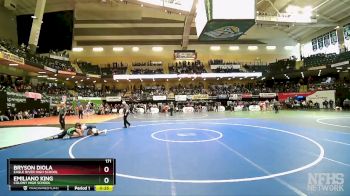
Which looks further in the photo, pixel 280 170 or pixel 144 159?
pixel 144 159

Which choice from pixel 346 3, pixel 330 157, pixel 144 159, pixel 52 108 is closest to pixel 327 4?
pixel 346 3

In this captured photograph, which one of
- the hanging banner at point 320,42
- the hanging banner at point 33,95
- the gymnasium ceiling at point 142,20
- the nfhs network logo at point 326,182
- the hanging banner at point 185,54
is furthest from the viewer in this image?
the hanging banner at point 185,54

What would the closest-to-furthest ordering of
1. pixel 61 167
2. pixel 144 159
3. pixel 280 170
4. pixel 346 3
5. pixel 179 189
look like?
pixel 61 167 → pixel 179 189 → pixel 280 170 → pixel 144 159 → pixel 346 3

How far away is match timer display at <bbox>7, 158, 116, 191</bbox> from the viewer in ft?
11.0

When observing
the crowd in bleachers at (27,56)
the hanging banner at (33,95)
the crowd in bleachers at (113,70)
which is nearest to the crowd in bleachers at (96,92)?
the crowd in bleachers at (113,70)

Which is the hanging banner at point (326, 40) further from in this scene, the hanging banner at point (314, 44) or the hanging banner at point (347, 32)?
the hanging banner at point (347, 32)

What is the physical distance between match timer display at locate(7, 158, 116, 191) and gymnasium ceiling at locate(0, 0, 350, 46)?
26.4m

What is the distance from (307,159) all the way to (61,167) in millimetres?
6086

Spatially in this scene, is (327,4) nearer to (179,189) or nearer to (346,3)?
(346,3)

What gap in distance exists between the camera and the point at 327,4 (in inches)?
1341

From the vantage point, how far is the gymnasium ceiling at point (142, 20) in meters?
35.8

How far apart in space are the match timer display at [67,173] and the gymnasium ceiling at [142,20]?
26.4 m

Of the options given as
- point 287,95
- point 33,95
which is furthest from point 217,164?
point 287,95

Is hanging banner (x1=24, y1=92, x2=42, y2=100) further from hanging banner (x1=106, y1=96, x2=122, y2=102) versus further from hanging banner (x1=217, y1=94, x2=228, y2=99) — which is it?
hanging banner (x1=217, y1=94, x2=228, y2=99)
